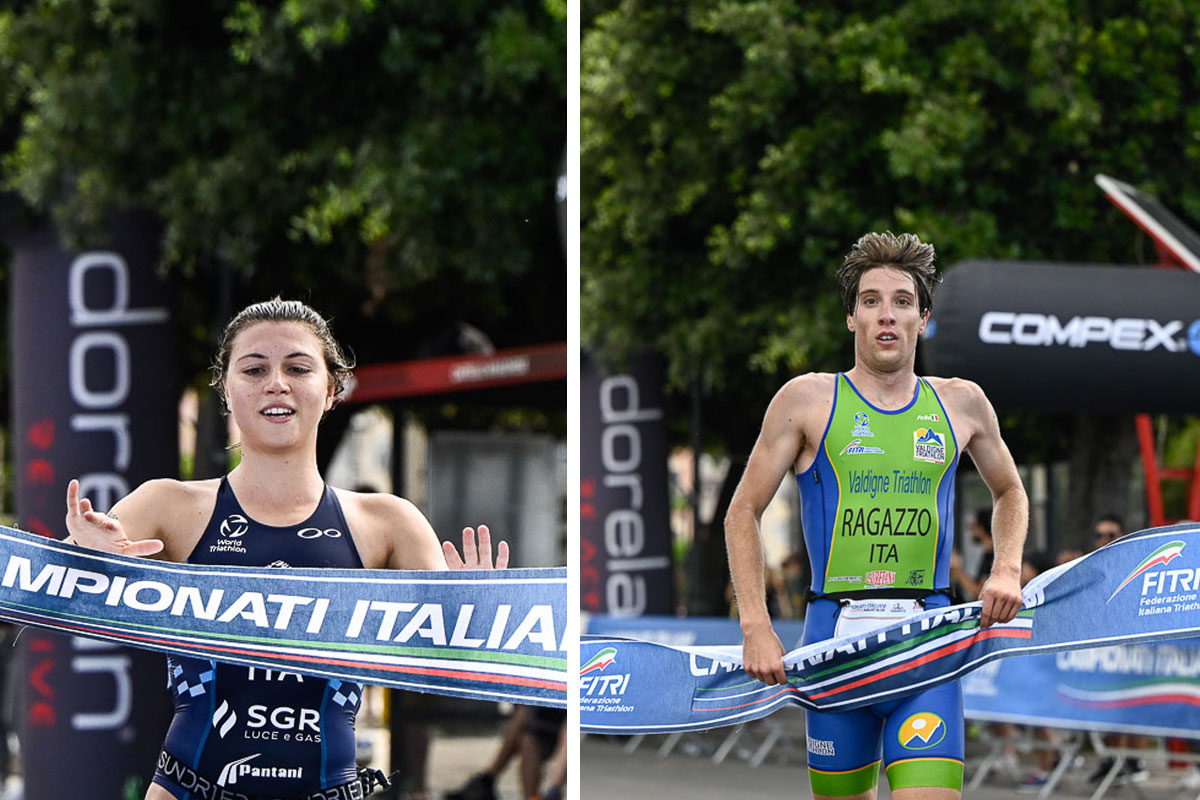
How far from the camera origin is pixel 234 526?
4102mm

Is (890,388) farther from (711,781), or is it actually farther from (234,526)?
(711,781)

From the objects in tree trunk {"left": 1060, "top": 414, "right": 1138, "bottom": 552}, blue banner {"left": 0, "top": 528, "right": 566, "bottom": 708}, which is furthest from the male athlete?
tree trunk {"left": 1060, "top": 414, "right": 1138, "bottom": 552}

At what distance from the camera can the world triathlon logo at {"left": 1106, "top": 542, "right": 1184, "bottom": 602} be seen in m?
4.75

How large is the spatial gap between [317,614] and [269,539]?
0.20m

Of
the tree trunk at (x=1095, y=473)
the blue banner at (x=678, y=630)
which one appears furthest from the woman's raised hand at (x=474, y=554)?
the tree trunk at (x=1095, y=473)

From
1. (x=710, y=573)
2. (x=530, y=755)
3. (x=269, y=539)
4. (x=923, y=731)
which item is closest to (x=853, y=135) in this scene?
(x=530, y=755)

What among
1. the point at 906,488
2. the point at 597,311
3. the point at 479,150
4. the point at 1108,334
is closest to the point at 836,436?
the point at 906,488

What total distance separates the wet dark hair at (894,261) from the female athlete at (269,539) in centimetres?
137

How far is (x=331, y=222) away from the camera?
9.65 metres

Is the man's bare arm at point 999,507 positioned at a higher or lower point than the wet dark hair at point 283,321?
lower

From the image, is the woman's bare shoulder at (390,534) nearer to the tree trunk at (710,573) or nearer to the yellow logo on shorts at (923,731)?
the yellow logo on shorts at (923,731)

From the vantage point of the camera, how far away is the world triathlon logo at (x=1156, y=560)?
475 centimetres

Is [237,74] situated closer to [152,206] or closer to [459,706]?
[152,206]

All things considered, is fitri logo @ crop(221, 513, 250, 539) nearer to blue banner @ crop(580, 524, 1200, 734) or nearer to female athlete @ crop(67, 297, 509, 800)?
female athlete @ crop(67, 297, 509, 800)
